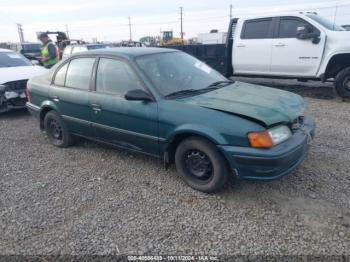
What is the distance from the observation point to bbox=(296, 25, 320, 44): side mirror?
7.09 metres

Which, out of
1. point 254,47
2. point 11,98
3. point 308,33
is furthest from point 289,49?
point 11,98

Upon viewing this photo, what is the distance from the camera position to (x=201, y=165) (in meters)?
3.33

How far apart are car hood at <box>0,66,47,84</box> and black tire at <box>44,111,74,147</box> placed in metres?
2.56

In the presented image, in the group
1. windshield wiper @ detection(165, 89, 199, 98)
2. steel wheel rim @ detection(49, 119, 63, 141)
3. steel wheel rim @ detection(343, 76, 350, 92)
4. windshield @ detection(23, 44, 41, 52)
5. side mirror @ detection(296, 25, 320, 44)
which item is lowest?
steel wheel rim @ detection(49, 119, 63, 141)

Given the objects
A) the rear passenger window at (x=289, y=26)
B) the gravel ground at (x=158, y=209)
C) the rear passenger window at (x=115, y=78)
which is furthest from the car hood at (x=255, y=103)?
the rear passenger window at (x=289, y=26)

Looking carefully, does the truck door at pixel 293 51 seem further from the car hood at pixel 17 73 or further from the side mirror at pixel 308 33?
the car hood at pixel 17 73

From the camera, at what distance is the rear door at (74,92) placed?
4227mm

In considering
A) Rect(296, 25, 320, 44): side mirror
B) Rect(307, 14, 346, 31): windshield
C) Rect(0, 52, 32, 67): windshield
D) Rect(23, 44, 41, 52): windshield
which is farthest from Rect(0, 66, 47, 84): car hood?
Rect(23, 44, 41, 52): windshield

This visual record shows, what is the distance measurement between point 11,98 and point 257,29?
6.31 meters

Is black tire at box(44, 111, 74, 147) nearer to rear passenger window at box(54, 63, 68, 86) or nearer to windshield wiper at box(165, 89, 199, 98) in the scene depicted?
rear passenger window at box(54, 63, 68, 86)

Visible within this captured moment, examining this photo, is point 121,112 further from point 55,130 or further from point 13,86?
point 13,86

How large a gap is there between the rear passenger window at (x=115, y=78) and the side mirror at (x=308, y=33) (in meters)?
5.21

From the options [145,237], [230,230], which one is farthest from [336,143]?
[145,237]

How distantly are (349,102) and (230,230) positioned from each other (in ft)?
18.8
